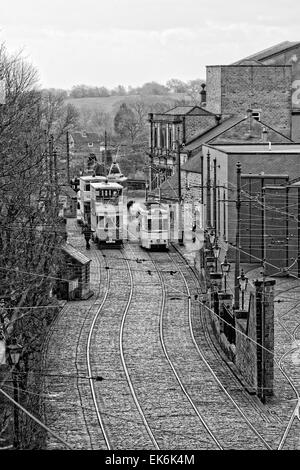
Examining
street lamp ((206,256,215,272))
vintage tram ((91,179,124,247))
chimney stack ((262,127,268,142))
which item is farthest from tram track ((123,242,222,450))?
chimney stack ((262,127,268,142))

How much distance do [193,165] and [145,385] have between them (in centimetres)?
3462

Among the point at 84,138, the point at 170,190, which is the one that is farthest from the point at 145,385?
the point at 84,138

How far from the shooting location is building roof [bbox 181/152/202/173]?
57875 millimetres

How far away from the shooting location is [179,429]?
21.3m

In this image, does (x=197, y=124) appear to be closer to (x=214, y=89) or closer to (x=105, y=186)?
(x=214, y=89)

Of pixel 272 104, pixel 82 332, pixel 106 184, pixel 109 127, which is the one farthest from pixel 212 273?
pixel 109 127

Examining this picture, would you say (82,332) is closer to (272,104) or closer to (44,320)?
(44,320)

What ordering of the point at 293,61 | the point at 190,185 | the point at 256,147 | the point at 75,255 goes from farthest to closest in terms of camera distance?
the point at 293,61, the point at 190,185, the point at 256,147, the point at 75,255

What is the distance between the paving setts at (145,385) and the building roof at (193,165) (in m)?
19.9

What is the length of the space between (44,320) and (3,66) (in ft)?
28.2

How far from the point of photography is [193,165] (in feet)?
194

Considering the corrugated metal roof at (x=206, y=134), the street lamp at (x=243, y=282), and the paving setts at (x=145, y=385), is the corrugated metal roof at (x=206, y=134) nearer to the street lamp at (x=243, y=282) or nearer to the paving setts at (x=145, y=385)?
the paving setts at (x=145, y=385)

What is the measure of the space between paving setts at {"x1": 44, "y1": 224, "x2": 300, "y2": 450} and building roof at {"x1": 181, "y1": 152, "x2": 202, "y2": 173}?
782 inches

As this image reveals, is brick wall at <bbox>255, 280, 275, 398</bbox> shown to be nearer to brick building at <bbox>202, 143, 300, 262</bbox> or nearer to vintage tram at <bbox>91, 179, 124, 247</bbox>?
brick building at <bbox>202, 143, 300, 262</bbox>
